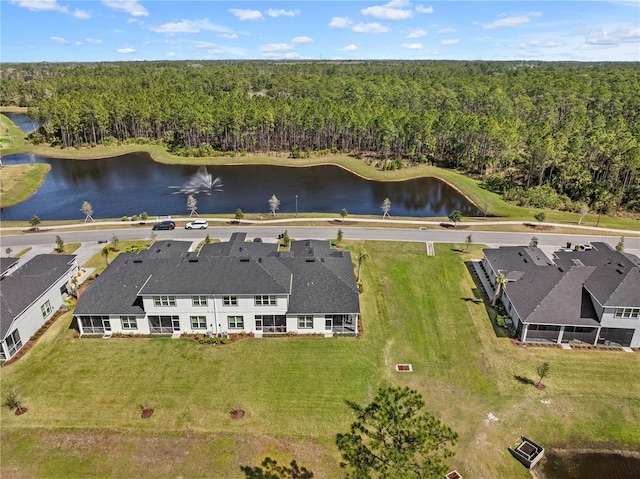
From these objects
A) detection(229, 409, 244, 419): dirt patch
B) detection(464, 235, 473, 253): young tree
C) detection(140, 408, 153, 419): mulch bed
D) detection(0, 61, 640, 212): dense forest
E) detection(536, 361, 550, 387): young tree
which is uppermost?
detection(0, 61, 640, 212): dense forest

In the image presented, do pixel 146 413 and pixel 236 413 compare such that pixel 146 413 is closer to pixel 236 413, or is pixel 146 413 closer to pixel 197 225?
pixel 236 413

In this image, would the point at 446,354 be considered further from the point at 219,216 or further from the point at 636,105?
the point at 636,105

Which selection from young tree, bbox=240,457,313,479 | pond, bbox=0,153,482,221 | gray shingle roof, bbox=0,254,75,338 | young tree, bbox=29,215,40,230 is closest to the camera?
young tree, bbox=240,457,313,479

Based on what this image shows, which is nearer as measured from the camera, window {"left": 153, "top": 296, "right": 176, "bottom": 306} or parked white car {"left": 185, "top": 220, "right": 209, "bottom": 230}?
window {"left": 153, "top": 296, "right": 176, "bottom": 306}

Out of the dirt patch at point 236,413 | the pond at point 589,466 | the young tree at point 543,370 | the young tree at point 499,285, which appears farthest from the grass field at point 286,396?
the young tree at point 499,285

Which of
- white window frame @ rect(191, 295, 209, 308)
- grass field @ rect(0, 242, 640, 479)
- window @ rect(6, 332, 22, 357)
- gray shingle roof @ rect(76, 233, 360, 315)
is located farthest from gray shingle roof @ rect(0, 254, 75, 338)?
white window frame @ rect(191, 295, 209, 308)

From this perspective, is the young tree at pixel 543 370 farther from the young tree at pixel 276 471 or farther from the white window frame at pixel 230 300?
the white window frame at pixel 230 300

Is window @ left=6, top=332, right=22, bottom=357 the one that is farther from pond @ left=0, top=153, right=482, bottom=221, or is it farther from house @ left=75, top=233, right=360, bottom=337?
pond @ left=0, top=153, right=482, bottom=221
